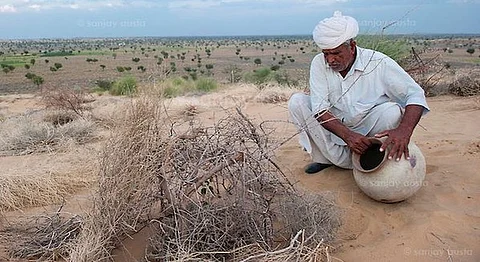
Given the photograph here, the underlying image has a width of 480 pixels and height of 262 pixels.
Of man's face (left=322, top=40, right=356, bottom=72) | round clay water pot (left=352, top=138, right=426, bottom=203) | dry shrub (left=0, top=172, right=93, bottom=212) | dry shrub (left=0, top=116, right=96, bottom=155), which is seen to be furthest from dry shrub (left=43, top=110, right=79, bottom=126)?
round clay water pot (left=352, top=138, right=426, bottom=203)

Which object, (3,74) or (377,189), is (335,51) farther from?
(3,74)

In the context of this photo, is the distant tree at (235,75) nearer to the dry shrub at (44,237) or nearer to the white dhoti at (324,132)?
the white dhoti at (324,132)

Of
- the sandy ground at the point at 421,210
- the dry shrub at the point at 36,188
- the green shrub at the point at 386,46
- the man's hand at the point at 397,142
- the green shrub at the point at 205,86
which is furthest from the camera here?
the green shrub at the point at 205,86

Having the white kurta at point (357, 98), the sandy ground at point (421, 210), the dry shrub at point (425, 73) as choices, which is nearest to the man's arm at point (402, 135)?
the white kurta at point (357, 98)

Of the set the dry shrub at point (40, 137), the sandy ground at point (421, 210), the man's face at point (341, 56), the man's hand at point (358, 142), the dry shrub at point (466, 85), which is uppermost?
the man's face at point (341, 56)

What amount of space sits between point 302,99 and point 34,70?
3276cm

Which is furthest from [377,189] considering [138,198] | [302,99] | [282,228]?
[138,198]

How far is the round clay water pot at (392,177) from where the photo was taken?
345 cm

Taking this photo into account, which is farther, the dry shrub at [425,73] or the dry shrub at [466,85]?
the dry shrub at [425,73]

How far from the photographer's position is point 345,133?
3711 millimetres

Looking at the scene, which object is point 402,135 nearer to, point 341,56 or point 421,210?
point 421,210

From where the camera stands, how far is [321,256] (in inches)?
113

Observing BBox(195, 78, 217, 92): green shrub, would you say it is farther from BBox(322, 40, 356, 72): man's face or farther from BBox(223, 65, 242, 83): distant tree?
BBox(322, 40, 356, 72): man's face

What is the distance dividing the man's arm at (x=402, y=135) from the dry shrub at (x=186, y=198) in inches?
25.7
